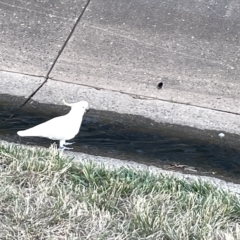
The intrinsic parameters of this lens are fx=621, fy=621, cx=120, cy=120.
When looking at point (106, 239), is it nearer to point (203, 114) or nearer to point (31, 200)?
point (31, 200)

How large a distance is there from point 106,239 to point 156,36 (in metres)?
3.85

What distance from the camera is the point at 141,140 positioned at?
5.72m

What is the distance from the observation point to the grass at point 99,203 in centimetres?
385

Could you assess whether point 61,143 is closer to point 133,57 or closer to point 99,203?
point 99,203

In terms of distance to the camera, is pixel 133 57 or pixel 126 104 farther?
pixel 133 57

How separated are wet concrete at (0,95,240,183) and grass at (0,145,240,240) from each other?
739mm

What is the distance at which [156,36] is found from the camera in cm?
723

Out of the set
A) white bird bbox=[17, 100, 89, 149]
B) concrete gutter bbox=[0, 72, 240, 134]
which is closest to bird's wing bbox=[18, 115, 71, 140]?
white bird bbox=[17, 100, 89, 149]

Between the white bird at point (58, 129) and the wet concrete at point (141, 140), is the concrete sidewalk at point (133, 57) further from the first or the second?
the white bird at point (58, 129)

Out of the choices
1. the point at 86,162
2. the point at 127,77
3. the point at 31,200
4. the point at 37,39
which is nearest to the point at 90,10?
the point at 37,39

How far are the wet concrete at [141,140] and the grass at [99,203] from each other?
739mm

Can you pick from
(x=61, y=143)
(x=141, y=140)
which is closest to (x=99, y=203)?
(x=61, y=143)

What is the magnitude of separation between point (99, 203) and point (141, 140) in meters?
1.68

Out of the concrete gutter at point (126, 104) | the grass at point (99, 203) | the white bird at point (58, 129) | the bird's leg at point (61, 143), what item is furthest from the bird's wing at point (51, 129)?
the concrete gutter at point (126, 104)
